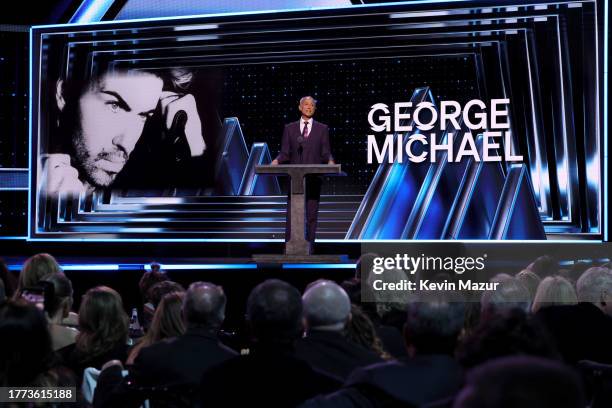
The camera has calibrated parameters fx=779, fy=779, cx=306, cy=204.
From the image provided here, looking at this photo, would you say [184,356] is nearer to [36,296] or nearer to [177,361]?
[177,361]

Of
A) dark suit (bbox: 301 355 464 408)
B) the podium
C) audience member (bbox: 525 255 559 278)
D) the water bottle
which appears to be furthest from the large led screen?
dark suit (bbox: 301 355 464 408)

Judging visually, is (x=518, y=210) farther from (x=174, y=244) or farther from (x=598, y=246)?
(x=174, y=244)

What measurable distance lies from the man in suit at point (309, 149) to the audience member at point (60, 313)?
311 cm

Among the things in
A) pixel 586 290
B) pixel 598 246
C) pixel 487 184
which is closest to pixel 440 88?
pixel 487 184

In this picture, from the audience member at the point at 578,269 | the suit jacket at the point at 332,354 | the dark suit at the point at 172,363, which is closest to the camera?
the suit jacket at the point at 332,354

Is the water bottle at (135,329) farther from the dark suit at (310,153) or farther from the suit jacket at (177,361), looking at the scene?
the suit jacket at (177,361)

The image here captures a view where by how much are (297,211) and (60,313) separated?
10.1 ft

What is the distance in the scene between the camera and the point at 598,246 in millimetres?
7145

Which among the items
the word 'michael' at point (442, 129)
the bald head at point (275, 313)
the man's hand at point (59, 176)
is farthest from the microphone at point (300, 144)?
the bald head at point (275, 313)

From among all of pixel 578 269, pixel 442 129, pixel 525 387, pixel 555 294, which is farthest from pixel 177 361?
pixel 442 129

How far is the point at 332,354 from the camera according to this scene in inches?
106

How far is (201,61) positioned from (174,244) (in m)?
1.99

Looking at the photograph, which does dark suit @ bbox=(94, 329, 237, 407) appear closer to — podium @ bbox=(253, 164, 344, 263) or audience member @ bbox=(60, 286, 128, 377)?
audience member @ bbox=(60, 286, 128, 377)

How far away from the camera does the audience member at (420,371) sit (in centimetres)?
213
